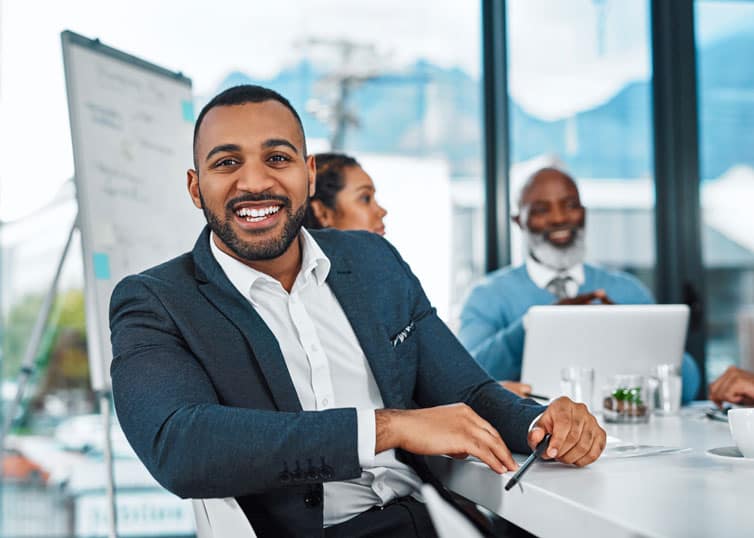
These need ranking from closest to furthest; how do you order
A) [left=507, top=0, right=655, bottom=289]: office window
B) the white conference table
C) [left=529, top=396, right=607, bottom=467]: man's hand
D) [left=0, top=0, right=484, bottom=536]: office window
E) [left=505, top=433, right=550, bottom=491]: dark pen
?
the white conference table
[left=505, top=433, right=550, bottom=491]: dark pen
[left=529, top=396, right=607, bottom=467]: man's hand
[left=0, top=0, right=484, bottom=536]: office window
[left=507, top=0, right=655, bottom=289]: office window

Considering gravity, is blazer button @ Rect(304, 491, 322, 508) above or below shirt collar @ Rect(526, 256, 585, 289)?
below

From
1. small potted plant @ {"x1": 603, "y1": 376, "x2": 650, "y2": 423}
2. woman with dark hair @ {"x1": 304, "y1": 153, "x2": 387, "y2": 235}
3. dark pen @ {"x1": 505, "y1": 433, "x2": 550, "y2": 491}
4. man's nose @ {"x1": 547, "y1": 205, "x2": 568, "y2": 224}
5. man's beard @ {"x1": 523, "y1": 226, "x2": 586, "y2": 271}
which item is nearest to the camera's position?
dark pen @ {"x1": 505, "y1": 433, "x2": 550, "y2": 491}

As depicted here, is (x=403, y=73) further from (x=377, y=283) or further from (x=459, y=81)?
(x=377, y=283)

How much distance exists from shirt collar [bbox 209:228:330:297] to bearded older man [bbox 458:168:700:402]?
1.22m

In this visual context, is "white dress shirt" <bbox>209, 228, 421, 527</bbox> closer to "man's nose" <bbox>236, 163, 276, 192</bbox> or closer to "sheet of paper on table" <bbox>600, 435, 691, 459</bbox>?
"man's nose" <bbox>236, 163, 276, 192</bbox>

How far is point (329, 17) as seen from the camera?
4012 mm

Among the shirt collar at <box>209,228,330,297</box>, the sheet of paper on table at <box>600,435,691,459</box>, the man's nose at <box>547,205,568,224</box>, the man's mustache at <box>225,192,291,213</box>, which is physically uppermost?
the man's nose at <box>547,205,568,224</box>

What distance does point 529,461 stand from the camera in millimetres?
1343

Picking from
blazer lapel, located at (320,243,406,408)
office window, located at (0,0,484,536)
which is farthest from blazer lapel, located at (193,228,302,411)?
office window, located at (0,0,484,536)

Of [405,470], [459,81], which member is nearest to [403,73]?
[459,81]

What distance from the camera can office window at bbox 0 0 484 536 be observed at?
390 cm

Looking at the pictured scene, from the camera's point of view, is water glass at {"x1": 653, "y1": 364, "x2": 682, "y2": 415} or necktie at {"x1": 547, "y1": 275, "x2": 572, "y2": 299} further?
necktie at {"x1": 547, "y1": 275, "x2": 572, "y2": 299}

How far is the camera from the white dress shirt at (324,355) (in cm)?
165

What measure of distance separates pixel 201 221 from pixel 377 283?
4.40ft
